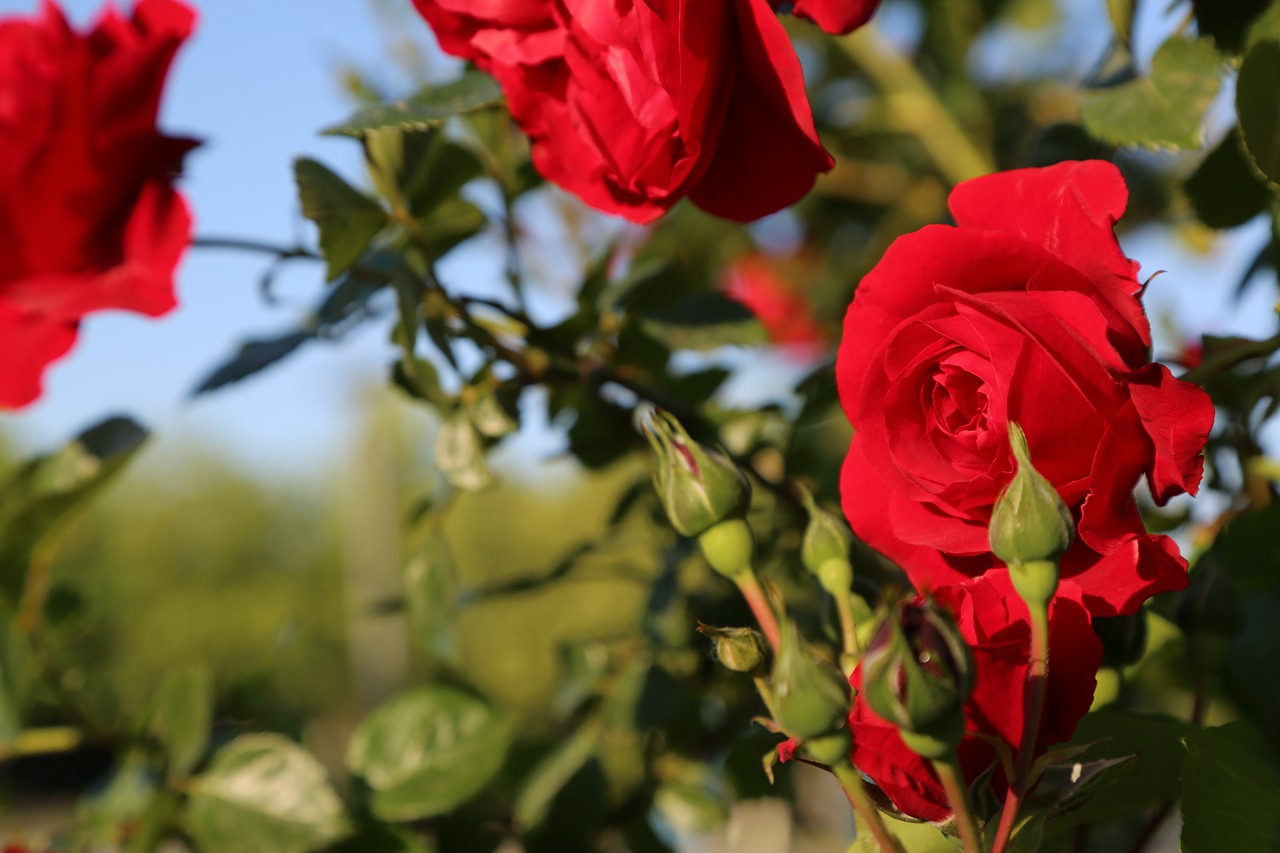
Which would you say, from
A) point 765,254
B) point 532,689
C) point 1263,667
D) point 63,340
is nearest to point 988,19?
point 765,254

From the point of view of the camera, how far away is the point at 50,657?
2.11 feet

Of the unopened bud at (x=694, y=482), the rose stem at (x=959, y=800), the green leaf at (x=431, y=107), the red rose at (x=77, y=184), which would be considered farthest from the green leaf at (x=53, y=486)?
the rose stem at (x=959, y=800)

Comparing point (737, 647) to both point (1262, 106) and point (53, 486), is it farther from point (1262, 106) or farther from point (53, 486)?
point (53, 486)

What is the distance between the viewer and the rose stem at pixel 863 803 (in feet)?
0.82

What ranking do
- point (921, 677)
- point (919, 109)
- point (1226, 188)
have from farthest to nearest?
point (919, 109)
point (1226, 188)
point (921, 677)

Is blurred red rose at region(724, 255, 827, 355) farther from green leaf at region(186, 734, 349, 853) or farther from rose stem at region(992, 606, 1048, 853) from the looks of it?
rose stem at region(992, 606, 1048, 853)

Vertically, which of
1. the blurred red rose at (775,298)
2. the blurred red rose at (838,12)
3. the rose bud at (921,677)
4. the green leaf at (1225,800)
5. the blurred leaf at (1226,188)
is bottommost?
the blurred red rose at (775,298)

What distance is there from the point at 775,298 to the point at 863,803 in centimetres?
126

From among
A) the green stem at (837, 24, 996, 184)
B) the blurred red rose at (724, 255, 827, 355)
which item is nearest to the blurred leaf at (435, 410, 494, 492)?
the green stem at (837, 24, 996, 184)

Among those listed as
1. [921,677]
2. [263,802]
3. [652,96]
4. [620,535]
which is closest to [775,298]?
[620,535]

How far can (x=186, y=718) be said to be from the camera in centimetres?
60

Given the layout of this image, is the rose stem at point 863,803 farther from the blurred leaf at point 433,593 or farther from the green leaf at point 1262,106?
the blurred leaf at point 433,593

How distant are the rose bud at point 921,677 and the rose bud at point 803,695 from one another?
0.01 m

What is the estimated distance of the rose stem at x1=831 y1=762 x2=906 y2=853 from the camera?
0.25 metres
